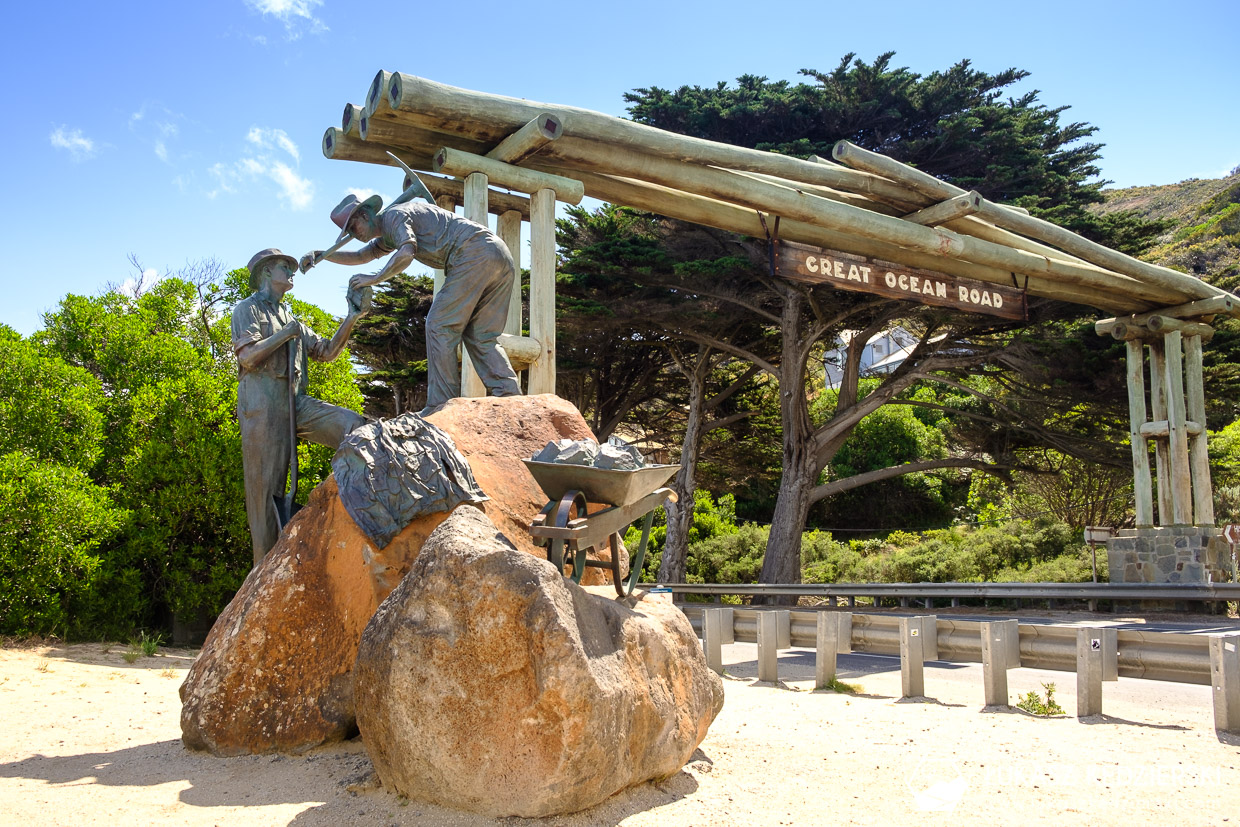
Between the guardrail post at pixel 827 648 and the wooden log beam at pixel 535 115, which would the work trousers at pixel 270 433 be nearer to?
the wooden log beam at pixel 535 115

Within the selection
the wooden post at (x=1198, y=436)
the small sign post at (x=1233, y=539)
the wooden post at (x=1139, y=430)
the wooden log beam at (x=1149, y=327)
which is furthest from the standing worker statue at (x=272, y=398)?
the wooden post at (x=1198, y=436)

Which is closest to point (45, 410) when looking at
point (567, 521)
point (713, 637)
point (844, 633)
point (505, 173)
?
point (505, 173)

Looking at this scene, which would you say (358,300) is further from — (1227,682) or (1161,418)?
(1161,418)

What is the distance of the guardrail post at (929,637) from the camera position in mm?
6645

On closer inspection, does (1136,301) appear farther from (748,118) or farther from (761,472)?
(761,472)

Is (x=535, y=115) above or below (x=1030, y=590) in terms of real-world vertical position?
above

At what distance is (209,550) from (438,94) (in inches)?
222

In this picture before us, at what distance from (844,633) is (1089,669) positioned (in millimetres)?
1905

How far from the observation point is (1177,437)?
527 inches

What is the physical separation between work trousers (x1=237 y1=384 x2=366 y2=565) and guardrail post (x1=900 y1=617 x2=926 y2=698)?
404 cm

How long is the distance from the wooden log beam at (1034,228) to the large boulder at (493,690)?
7499 mm

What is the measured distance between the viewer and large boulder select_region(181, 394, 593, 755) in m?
4.45

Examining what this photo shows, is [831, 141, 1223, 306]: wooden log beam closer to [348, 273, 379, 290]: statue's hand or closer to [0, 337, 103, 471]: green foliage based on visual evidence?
[348, 273, 379, 290]: statue's hand

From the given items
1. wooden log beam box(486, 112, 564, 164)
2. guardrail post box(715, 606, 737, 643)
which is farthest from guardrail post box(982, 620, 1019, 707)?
wooden log beam box(486, 112, 564, 164)
